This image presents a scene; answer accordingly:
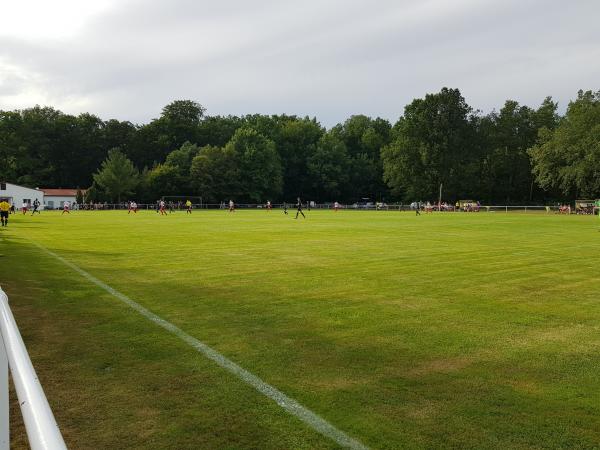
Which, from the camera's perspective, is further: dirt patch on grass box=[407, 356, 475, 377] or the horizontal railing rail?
the horizontal railing rail

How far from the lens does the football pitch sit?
3996 mm

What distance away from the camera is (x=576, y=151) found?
2854 inches

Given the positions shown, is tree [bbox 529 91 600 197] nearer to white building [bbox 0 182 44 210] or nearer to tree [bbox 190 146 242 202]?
tree [bbox 190 146 242 202]

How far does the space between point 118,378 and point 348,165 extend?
107 meters

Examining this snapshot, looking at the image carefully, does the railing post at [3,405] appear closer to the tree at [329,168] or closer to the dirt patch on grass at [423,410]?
the dirt patch on grass at [423,410]

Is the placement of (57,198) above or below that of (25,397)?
above

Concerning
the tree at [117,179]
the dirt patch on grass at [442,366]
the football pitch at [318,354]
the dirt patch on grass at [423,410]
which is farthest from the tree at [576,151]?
the dirt patch on grass at [423,410]

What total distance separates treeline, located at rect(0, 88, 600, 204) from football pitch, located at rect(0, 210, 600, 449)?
70766 millimetres

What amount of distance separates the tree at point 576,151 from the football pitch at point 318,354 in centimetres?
6639

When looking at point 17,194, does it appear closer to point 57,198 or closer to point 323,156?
point 57,198

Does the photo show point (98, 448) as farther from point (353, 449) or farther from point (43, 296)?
point (43, 296)

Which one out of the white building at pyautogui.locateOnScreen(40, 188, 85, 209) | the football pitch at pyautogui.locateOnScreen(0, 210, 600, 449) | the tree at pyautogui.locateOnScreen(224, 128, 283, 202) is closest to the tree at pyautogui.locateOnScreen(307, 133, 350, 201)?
the tree at pyautogui.locateOnScreen(224, 128, 283, 202)

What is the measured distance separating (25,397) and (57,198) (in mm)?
108032

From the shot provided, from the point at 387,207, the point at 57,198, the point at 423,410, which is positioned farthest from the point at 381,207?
the point at 423,410
